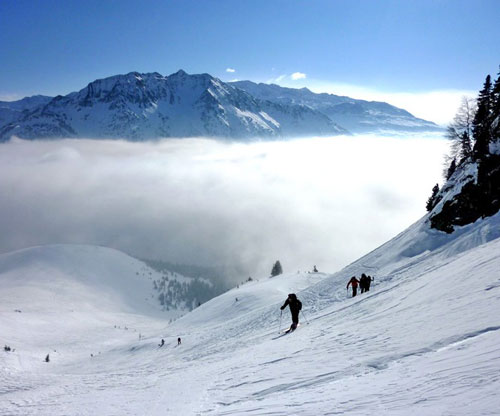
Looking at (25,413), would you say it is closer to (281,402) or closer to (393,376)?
(281,402)

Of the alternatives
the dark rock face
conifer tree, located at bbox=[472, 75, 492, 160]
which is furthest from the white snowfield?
Answer: conifer tree, located at bbox=[472, 75, 492, 160]

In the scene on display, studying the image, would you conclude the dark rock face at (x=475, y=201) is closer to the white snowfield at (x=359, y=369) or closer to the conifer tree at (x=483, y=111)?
the white snowfield at (x=359, y=369)

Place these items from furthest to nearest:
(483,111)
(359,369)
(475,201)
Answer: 1. (483,111)
2. (475,201)
3. (359,369)

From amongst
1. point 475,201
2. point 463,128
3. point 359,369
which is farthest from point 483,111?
point 359,369

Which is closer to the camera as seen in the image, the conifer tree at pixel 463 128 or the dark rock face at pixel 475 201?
the dark rock face at pixel 475 201

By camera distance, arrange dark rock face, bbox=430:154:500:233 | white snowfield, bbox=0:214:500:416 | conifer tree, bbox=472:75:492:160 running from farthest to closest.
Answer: conifer tree, bbox=472:75:492:160, dark rock face, bbox=430:154:500:233, white snowfield, bbox=0:214:500:416

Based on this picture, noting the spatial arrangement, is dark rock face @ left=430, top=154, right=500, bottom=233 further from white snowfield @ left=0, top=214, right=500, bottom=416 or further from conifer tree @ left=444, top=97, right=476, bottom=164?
conifer tree @ left=444, top=97, right=476, bottom=164

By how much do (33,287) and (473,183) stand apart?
4751 inches

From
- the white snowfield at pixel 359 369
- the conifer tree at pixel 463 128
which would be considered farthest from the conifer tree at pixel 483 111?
the white snowfield at pixel 359 369

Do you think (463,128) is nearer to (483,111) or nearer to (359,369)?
(483,111)

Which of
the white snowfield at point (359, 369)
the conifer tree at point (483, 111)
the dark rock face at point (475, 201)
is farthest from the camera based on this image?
the conifer tree at point (483, 111)

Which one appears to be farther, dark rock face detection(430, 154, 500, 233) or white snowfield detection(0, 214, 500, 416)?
dark rock face detection(430, 154, 500, 233)

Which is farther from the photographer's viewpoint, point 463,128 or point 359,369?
point 463,128

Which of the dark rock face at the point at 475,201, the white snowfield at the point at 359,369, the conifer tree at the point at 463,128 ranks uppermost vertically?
the conifer tree at the point at 463,128
